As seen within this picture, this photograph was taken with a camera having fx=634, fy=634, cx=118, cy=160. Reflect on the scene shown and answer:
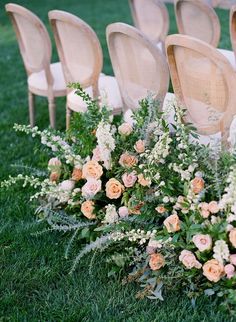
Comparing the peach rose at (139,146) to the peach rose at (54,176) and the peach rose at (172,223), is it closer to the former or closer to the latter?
the peach rose at (172,223)

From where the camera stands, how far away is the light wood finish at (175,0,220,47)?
5.09m

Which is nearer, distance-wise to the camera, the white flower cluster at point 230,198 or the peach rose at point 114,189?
the white flower cluster at point 230,198

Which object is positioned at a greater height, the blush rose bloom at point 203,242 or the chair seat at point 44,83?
the blush rose bloom at point 203,242

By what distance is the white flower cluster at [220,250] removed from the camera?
268cm

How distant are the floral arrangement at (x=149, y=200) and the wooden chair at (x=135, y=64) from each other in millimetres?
354

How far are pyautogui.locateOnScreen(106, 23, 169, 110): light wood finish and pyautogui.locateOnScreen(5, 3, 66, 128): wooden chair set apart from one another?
39.0 inches

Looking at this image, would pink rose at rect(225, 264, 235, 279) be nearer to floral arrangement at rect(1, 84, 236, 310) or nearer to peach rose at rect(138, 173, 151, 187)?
floral arrangement at rect(1, 84, 236, 310)

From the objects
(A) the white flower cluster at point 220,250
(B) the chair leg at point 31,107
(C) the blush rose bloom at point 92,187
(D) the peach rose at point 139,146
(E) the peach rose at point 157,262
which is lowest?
(B) the chair leg at point 31,107

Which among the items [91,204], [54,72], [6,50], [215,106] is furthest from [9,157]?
[6,50]

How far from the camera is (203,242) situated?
2801 millimetres

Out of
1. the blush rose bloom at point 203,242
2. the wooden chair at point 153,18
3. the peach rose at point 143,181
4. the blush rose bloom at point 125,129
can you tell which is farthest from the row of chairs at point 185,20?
the blush rose bloom at point 203,242

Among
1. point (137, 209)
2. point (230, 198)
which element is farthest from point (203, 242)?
point (137, 209)

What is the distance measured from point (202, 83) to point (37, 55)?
198 centimetres

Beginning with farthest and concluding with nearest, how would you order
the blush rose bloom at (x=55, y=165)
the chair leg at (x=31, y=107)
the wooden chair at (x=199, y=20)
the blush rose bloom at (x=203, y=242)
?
the chair leg at (x=31, y=107) < the wooden chair at (x=199, y=20) < the blush rose bloom at (x=55, y=165) < the blush rose bloom at (x=203, y=242)
